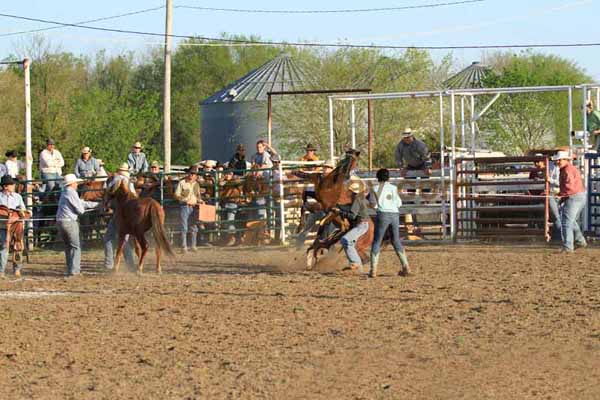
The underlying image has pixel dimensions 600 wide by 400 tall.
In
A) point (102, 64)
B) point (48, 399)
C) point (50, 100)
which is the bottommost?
point (48, 399)

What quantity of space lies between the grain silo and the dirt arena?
109 ft

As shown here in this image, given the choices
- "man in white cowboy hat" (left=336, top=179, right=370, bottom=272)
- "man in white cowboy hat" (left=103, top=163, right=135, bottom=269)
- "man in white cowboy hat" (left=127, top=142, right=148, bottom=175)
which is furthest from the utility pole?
"man in white cowboy hat" (left=336, top=179, right=370, bottom=272)

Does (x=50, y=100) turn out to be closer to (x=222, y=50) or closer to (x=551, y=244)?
(x=222, y=50)

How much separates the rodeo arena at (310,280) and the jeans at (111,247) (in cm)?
4

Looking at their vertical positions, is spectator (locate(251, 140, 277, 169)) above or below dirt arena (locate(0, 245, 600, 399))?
above

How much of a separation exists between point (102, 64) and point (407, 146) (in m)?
55.6

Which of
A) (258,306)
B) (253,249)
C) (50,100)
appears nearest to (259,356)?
(258,306)

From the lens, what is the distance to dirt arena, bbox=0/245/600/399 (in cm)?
837

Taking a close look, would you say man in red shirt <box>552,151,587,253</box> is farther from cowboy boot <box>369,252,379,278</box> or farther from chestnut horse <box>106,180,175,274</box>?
chestnut horse <box>106,180,175,274</box>

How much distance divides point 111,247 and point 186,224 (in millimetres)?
4003

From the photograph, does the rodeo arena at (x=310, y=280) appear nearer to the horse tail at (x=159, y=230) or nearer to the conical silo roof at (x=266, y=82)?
the horse tail at (x=159, y=230)

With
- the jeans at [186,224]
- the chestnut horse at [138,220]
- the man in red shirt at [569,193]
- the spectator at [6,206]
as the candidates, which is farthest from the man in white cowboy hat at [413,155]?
the spectator at [6,206]

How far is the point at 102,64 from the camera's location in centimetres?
7475

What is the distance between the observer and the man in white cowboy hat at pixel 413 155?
2184 cm
